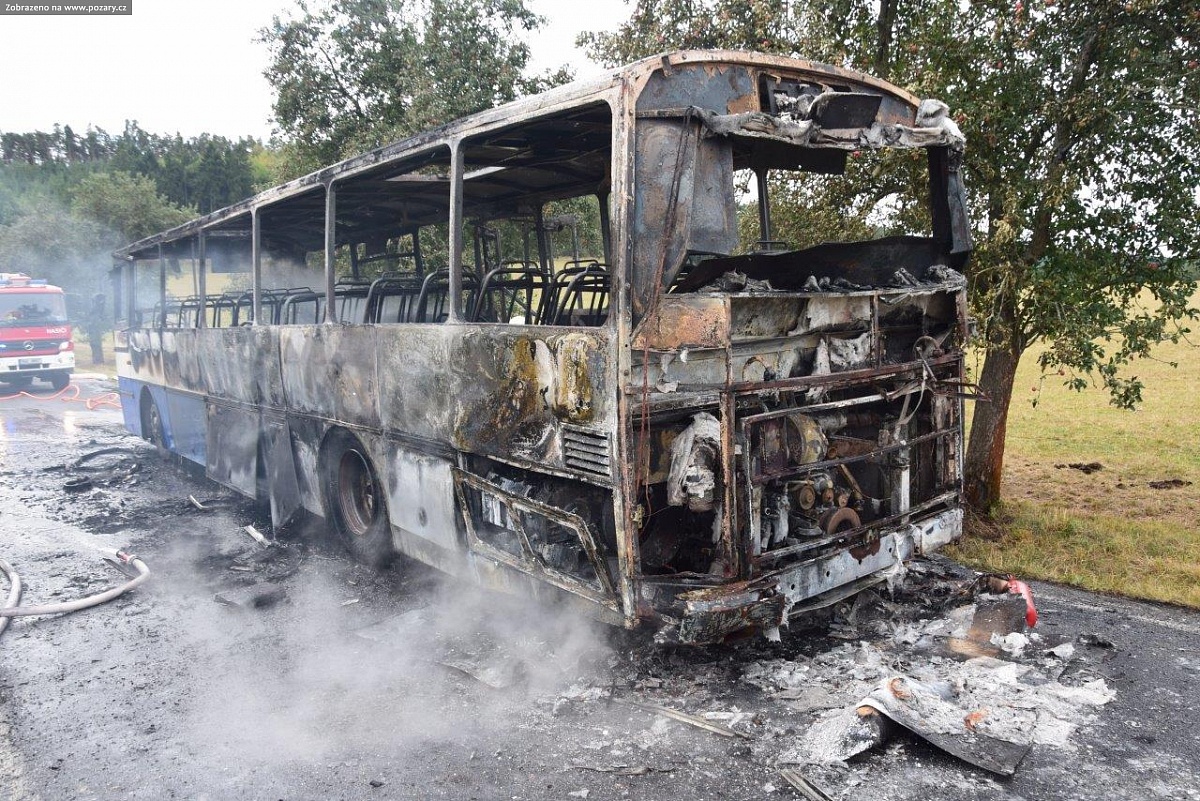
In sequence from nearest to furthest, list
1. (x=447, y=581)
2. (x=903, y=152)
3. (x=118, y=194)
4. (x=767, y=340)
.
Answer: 1. (x=767, y=340)
2. (x=447, y=581)
3. (x=903, y=152)
4. (x=118, y=194)

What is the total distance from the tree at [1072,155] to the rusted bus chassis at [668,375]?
0.90 m

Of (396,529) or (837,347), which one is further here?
(396,529)

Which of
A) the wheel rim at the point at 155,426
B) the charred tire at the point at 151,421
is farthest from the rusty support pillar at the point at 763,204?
the wheel rim at the point at 155,426

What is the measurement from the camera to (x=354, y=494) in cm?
654

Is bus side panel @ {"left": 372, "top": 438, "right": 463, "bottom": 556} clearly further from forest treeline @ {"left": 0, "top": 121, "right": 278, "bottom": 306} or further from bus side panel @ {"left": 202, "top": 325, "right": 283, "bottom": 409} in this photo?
forest treeline @ {"left": 0, "top": 121, "right": 278, "bottom": 306}

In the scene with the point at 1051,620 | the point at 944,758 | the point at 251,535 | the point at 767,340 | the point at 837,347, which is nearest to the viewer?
the point at 944,758

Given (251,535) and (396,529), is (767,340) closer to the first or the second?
(396,529)

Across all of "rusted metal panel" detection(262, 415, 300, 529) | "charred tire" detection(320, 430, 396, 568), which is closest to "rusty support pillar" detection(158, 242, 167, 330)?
"rusted metal panel" detection(262, 415, 300, 529)

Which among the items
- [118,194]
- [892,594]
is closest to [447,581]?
→ [892,594]

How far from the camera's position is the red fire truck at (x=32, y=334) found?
18.8 m

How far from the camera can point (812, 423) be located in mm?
4270

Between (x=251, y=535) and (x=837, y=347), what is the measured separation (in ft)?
17.8

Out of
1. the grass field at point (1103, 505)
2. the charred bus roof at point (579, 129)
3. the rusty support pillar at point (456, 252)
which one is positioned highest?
the charred bus roof at point (579, 129)

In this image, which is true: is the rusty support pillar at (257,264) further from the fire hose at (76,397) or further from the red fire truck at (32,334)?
the red fire truck at (32,334)
